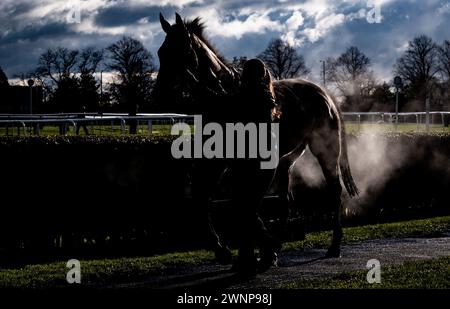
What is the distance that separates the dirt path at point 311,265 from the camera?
7301 mm

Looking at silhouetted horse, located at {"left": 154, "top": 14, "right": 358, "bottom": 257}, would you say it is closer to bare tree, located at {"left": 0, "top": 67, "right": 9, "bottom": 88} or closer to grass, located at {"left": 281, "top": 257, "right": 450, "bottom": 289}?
grass, located at {"left": 281, "top": 257, "right": 450, "bottom": 289}

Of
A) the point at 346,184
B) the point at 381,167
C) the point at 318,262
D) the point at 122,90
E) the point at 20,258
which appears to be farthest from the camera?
the point at 122,90

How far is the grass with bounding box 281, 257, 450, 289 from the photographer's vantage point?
6859 mm

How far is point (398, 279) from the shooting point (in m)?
7.27

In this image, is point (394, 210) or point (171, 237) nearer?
Answer: point (171, 237)

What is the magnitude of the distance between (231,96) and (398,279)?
2471mm

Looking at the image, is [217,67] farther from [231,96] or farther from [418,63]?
[418,63]

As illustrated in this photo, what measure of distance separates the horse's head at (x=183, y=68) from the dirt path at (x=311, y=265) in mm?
1805

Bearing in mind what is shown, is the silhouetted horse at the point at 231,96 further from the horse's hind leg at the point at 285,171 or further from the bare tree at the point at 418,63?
the bare tree at the point at 418,63

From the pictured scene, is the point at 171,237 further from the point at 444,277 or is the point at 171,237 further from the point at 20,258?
the point at 444,277

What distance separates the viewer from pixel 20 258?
964cm

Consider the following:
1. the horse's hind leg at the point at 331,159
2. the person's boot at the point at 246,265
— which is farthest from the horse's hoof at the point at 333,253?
the person's boot at the point at 246,265

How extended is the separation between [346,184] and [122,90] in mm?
49893
